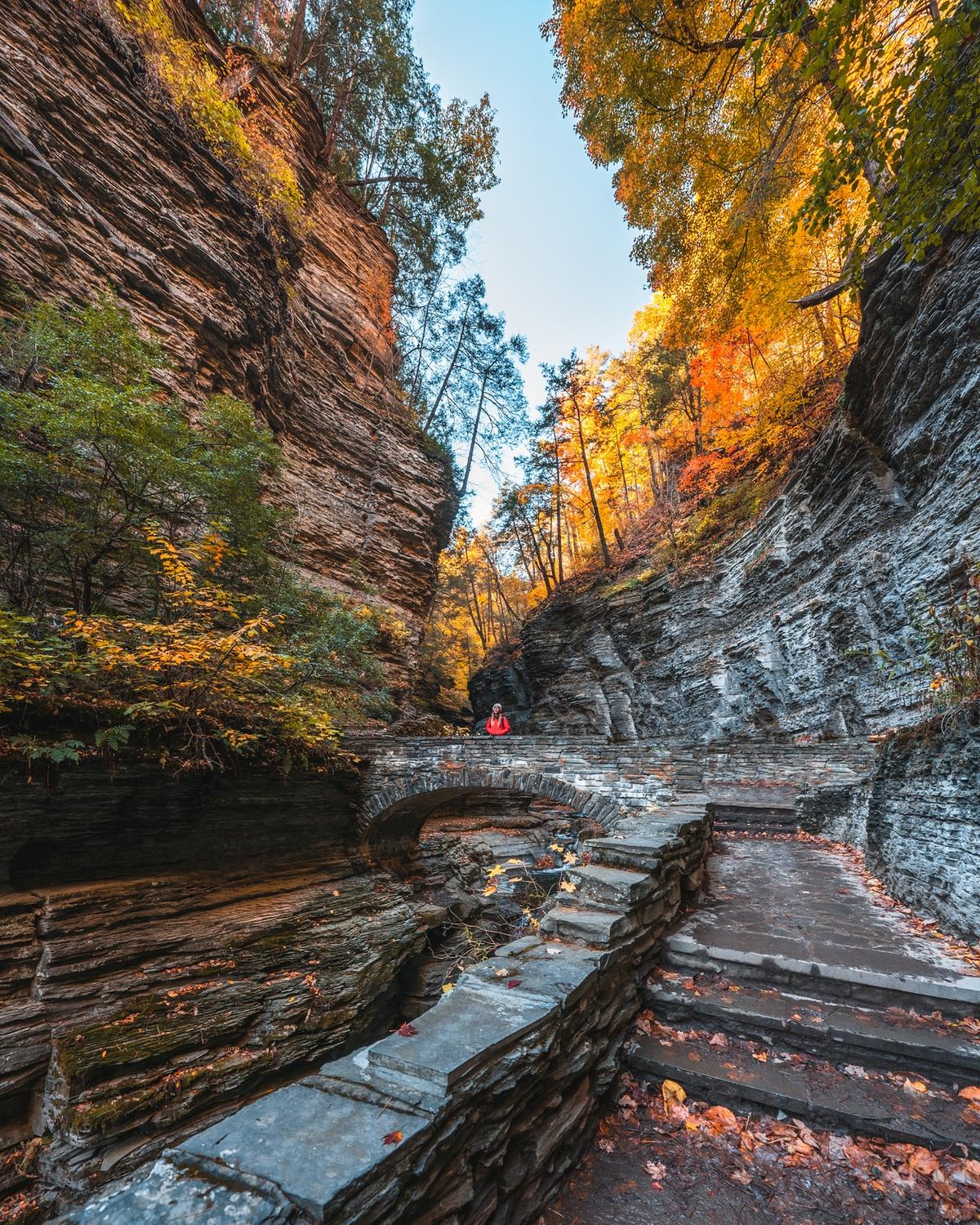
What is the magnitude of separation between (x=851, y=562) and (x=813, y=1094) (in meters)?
9.54

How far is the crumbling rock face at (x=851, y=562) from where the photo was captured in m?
6.63

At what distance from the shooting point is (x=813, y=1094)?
1969 mm

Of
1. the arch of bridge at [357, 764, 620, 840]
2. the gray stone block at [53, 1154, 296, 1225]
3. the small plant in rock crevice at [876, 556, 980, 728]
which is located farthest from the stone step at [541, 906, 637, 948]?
the arch of bridge at [357, 764, 620, 840]

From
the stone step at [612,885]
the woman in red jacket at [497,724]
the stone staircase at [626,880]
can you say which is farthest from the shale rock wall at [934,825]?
the woman in red jacket at [497,724]

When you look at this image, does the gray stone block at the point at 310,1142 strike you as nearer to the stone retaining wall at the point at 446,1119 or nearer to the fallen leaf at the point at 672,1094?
the stone retaining wall at the point at 446,1119

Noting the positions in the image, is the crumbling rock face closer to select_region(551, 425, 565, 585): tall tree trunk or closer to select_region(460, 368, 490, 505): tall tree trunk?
select_region(551, 425, 565, 585): tall tree trunk

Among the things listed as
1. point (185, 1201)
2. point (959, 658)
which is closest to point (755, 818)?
point (959, 658)

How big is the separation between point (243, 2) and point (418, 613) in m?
17.7

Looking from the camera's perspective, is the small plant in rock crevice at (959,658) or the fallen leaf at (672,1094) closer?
the fallen leaf at (672,1094)

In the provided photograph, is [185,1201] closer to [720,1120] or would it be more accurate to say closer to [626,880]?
[720,1120]

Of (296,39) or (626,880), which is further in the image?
(296,39)

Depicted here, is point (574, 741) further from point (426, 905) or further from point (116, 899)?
point (116, 899)

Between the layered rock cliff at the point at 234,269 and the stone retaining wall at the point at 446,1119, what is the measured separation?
8.85 meters

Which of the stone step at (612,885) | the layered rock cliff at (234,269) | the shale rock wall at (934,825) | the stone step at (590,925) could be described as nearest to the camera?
the stone step at (590,925)
